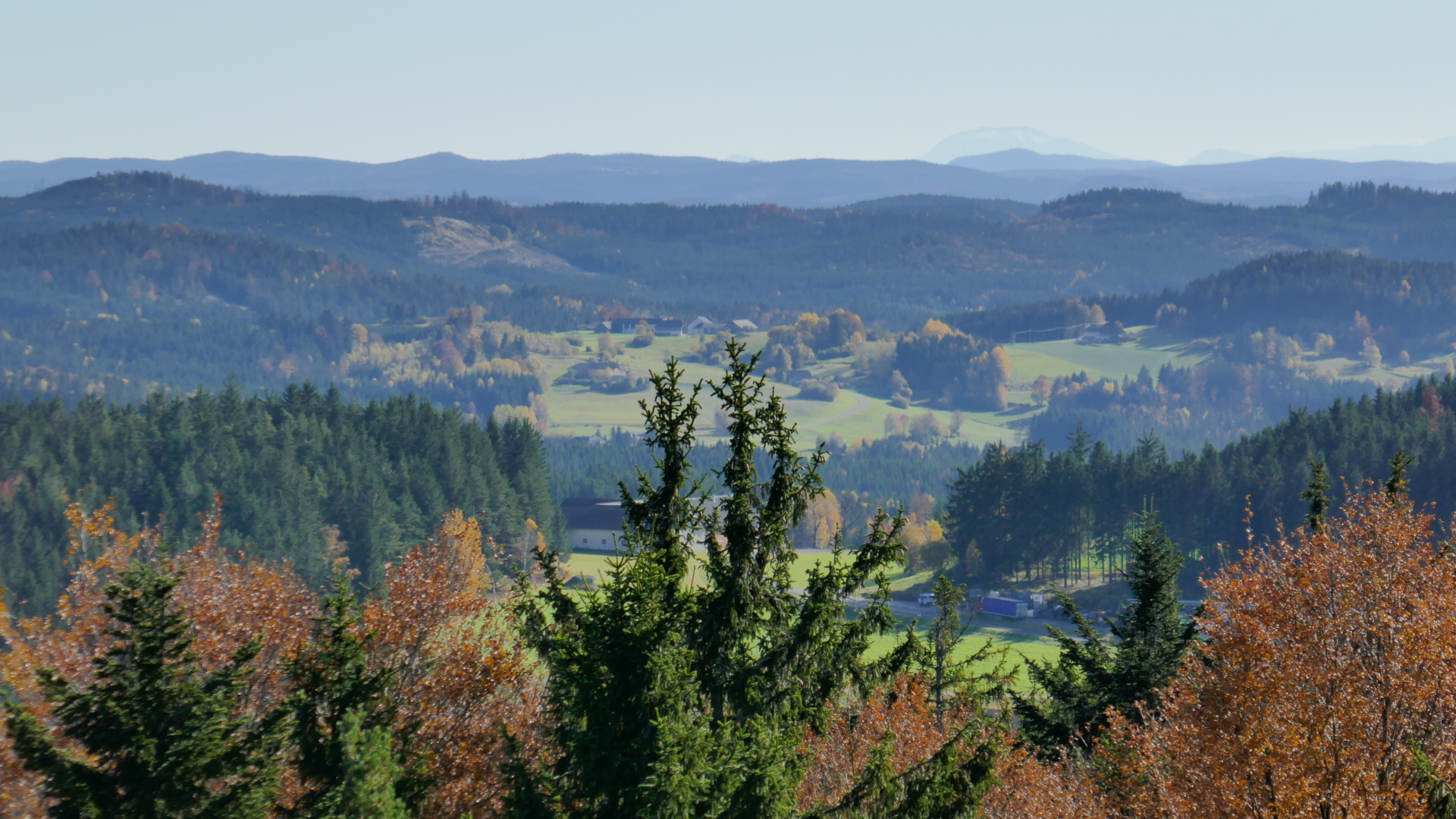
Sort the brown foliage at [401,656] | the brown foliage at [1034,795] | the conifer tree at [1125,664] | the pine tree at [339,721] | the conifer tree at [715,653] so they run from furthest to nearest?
1. the conifer tree at [1125,664]
2. the brown foliage at [401,656]
3. the brown foliage at [1034,795]
4. the pine tree at [339,721]
5. the conifer tree at [715,653]

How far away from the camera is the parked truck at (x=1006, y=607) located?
4035 inches

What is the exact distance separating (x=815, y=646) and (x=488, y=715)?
8733 mm

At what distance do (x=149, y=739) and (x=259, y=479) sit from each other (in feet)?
312

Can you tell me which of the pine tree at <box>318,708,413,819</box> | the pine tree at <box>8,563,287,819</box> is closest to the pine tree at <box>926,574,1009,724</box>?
the pine tree at <box>318,708,413,819</box>

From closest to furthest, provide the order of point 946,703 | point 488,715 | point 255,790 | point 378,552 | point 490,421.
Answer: point 255,790 → point 488,715 → point 946,703 → point 378,552 → point 490,421

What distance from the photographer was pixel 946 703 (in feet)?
107

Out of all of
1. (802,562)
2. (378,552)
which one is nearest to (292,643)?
(378,552)

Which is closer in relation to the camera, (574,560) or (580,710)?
(580,710)

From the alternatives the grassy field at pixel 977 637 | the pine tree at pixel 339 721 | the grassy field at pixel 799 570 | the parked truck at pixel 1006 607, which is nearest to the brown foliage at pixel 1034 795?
the pine tree at pixel 339 721

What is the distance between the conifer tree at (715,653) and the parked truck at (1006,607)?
8383cm

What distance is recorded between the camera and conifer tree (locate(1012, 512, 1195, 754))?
31.0 m

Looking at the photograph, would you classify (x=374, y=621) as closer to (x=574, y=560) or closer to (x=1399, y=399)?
(x=574, y=560)

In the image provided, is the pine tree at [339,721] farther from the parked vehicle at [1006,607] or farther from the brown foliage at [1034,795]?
the parked vehicle at [1006,607]

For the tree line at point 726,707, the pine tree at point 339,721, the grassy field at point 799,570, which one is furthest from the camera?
the grassy field at point 799,570
